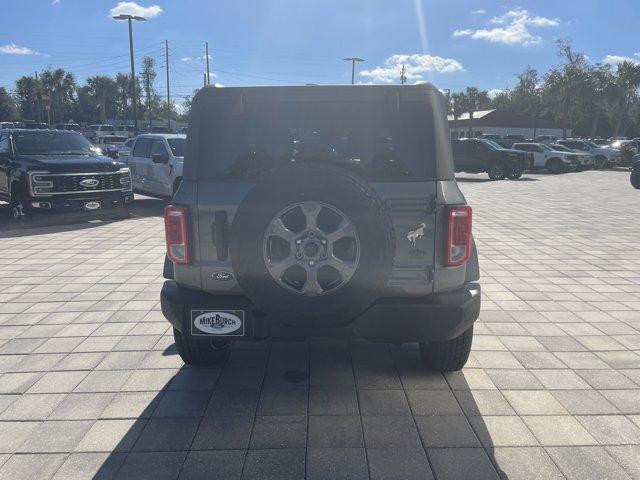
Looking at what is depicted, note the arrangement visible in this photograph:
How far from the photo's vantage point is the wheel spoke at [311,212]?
2.87m

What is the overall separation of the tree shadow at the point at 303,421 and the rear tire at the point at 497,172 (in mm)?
20682

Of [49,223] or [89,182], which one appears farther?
[49,223]

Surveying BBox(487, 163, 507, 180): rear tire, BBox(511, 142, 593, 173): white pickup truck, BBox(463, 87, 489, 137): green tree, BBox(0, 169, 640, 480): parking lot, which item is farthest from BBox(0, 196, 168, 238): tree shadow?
BBox(463, 87, 489, 137): green tree

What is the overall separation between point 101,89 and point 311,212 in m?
103

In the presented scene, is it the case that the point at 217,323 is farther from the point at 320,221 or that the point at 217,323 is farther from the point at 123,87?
the point at 123,87

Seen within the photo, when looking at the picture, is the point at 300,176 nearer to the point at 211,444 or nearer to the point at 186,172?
the point at 186,172

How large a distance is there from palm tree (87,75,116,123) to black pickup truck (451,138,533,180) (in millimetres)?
85109

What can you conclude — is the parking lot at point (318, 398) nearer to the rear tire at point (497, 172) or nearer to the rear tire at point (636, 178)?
the rear tire at point (636, 178)

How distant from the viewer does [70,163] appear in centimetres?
1029

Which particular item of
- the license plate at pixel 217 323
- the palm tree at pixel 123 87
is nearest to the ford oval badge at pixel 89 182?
the license plate at pixel 217 323

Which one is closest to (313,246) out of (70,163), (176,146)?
(70,163)

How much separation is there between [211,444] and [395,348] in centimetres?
192

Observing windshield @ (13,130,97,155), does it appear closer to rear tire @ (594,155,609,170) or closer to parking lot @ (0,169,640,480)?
parking lot @ (0,169,640,480)

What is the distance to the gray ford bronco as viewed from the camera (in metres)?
2.87
